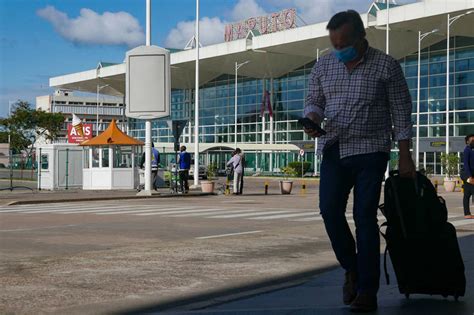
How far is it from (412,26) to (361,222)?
5840 centimetres

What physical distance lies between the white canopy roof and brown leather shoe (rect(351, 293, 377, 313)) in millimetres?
47577

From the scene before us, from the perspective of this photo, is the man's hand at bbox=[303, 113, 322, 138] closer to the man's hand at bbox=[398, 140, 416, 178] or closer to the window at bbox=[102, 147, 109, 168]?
the man's hand at bbox=[398, 140, 416, 178]

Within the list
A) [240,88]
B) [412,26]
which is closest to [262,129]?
[240,88]

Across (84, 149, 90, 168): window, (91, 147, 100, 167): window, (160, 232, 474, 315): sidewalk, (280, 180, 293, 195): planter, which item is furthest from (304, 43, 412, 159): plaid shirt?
(84, 149, 90, 168): window

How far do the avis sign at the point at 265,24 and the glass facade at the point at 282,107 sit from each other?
392cm

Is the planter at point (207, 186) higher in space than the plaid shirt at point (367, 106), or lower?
lower

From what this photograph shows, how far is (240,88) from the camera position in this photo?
8700 centimetres

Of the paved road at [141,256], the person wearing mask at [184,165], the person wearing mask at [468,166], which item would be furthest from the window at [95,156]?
the person wearing mask at [468,166]

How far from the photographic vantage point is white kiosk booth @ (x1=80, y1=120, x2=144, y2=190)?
32156 millimetres

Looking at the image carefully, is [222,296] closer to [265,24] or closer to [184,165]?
[184,165]

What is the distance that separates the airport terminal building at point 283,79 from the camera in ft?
202

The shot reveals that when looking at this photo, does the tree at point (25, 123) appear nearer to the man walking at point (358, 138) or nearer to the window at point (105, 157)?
the window at point (105, 157)

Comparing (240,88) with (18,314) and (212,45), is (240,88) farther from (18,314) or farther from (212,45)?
(18,314)

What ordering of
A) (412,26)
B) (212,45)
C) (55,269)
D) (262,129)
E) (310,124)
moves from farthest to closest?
(262,129) < (212,45) < (412,26) < (55,269) < (310,124)
